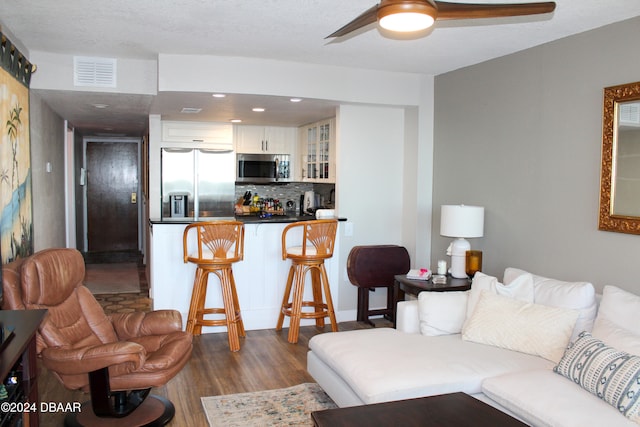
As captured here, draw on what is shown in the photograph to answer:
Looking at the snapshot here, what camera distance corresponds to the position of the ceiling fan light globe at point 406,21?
2136 mm

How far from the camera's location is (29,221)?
427cm

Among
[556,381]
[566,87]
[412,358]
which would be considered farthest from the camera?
[566,87]

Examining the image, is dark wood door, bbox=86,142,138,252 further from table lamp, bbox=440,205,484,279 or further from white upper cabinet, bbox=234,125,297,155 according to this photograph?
table lamp, bbox=440,205,484,279

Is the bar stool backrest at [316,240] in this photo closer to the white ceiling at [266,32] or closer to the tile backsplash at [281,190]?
the white ceiling at [266,32]

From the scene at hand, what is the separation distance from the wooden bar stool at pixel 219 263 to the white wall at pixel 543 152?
2.03 m

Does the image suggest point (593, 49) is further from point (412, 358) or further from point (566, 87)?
point (412, 358)

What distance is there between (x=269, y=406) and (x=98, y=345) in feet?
3.59

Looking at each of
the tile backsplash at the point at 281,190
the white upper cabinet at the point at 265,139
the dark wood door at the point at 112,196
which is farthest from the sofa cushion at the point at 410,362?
the dark wood door at the point at 112,196

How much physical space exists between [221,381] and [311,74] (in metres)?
2.71

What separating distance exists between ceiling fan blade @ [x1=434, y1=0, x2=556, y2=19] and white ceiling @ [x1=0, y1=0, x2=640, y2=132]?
34.5 inches

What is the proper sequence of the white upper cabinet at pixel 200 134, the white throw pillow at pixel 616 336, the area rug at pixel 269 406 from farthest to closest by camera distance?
the white upper cabinet at pixel 200 134 → the area rug at pixel 269 406 → the white throw pillow at pixel 616 336

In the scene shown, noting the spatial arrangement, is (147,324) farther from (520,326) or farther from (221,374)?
(520,326)

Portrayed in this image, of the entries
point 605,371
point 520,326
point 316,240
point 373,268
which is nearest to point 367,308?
point 373,268

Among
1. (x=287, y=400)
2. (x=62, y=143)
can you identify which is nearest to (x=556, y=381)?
(x=287, y=400)
